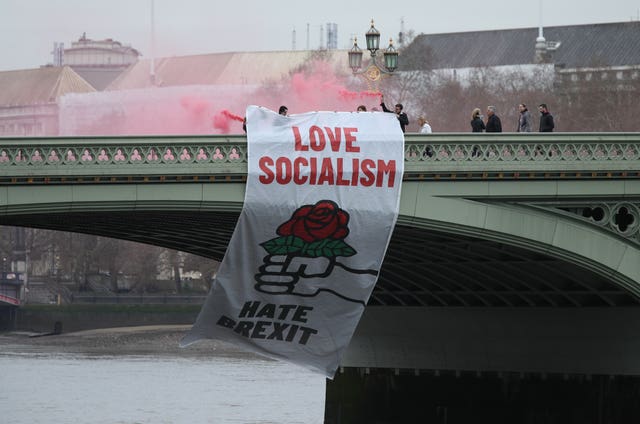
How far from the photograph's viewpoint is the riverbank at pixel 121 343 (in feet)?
266

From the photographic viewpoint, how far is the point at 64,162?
33188mm

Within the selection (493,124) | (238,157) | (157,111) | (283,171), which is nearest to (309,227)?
(283,171)

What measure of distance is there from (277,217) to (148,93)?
1800 centimetres

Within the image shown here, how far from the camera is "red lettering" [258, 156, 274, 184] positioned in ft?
112

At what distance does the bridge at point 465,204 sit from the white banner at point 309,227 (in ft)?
1.41

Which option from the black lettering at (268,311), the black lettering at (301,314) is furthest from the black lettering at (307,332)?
the black lettering at (268,311)

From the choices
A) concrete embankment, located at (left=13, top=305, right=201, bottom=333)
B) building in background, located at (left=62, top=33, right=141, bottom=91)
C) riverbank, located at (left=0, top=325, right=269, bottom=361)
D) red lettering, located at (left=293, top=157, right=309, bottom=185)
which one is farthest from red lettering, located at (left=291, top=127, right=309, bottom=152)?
building in background, located at (left=62, top=33, right=141, bottom=91)

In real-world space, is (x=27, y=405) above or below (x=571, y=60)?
below

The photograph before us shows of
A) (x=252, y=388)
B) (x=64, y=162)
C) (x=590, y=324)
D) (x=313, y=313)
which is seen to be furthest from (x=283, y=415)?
(x=64, y=162)

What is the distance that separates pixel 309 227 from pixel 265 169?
150 centimetres

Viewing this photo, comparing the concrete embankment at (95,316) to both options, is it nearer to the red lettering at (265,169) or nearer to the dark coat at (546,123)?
the dark coat at (546,123)

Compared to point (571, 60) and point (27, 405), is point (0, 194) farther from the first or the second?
point (571, 60)

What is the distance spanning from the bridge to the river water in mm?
11583

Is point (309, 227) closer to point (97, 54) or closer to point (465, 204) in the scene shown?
point (465, 204)
